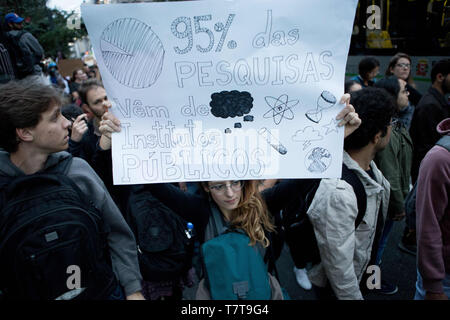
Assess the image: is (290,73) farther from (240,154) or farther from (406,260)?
(406,260)

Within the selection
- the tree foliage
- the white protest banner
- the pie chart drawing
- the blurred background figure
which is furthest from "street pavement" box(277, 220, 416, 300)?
the tree foliage

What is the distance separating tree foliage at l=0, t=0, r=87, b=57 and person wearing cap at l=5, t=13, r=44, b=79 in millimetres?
152

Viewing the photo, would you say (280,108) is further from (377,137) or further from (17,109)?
(17,109)

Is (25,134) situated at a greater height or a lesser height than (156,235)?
greater

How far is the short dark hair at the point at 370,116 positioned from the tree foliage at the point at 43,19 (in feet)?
6.08

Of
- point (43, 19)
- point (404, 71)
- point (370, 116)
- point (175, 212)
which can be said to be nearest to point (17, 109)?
point (175, 212)

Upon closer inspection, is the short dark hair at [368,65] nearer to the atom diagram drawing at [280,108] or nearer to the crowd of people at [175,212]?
the crowd of people at [175,212]

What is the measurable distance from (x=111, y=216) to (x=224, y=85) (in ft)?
2.83

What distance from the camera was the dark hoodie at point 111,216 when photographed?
151 cm

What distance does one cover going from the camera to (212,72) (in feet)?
4.75

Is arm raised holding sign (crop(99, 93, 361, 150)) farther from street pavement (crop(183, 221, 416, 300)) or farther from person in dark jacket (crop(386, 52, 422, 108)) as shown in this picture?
person in dark jacket (crop(386, 52, 422, 108))

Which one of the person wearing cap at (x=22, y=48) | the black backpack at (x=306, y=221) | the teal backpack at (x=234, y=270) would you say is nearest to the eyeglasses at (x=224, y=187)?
the teal backpack at (x=234, y=270)

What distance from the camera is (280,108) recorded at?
1.48m
